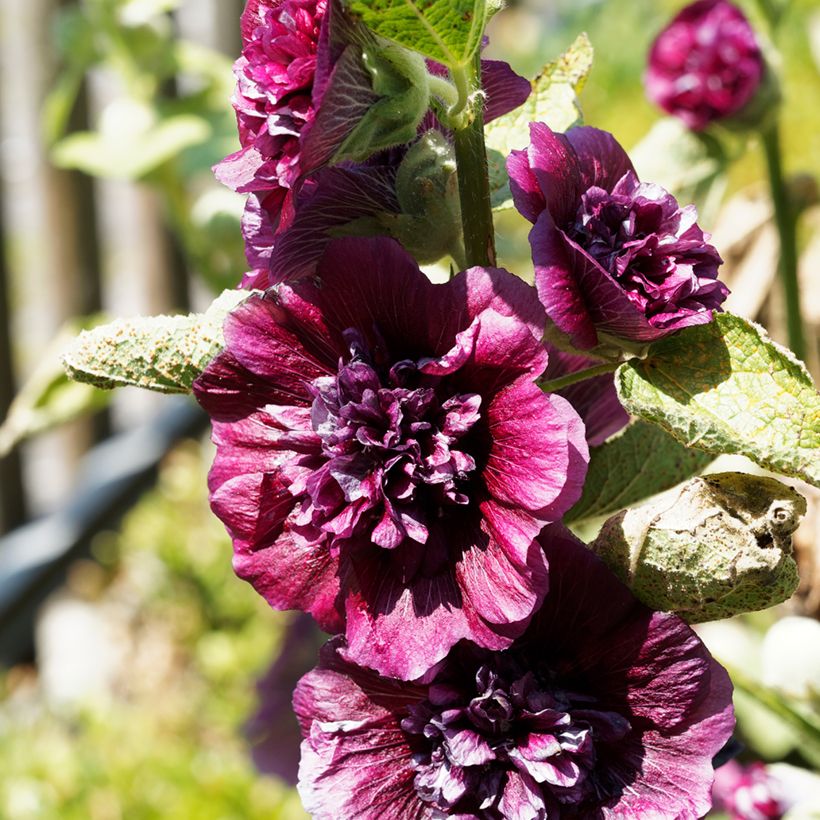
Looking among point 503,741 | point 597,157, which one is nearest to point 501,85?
point 597,157

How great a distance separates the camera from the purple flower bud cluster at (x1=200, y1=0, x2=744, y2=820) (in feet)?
1.35

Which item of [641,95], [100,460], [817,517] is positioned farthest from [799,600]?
[641,95]

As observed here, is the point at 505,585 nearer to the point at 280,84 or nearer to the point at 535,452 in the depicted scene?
the point at 535,452

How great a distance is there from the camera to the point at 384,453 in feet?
1.36

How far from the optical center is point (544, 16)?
5449 mm

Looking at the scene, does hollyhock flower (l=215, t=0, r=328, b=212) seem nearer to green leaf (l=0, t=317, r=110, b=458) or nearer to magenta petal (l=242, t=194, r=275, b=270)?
magenta petal (l=242, t=194, r=275, b=270)

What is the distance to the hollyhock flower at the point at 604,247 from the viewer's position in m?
0.42

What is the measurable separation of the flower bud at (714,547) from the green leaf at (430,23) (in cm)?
19

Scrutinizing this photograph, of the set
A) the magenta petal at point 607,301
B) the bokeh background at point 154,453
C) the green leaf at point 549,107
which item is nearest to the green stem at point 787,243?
the bokeh background at point 154,453

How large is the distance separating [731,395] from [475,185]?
0.12m

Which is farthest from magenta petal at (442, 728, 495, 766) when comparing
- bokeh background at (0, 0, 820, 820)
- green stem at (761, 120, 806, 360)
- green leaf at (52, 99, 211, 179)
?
green leaf at (52, 99, 211, 179)

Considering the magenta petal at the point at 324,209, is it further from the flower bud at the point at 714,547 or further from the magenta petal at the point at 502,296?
the flower bud at the point at 714,547

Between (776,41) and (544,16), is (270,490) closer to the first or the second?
(776,41)

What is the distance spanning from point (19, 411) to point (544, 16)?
16.5 ft
